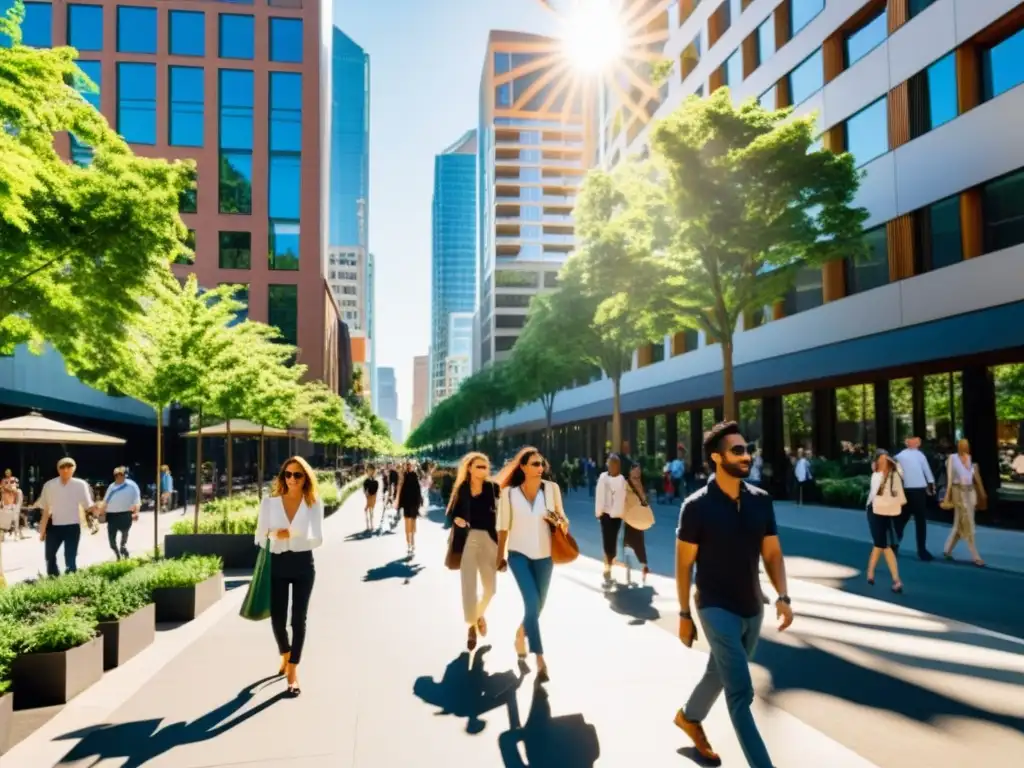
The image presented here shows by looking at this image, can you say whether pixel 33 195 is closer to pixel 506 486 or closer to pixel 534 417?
pixel 506 486

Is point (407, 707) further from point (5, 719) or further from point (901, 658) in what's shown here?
point (901, 658)

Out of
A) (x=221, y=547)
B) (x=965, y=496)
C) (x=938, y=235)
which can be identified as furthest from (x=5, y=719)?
(x=938, y=235)

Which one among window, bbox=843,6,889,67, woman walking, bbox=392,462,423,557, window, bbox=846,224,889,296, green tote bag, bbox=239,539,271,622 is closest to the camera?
green tote bag, bbox=239,539,271,622

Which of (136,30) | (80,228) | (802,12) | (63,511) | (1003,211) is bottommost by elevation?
(63,511)

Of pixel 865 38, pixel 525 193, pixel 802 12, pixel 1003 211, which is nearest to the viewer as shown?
pixel 1003 211

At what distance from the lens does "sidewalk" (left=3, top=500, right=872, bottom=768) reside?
484 cm

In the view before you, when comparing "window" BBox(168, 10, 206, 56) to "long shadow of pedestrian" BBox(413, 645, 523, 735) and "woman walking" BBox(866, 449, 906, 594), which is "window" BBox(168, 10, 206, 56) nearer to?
"woman walking" BBox(866, 449, 906, 594)

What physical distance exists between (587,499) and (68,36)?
43.0 m

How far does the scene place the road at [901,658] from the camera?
5082mm

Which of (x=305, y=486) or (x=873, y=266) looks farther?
(x=873, y=266)

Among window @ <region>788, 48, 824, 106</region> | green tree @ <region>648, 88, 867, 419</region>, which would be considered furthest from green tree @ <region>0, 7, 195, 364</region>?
window @ <region>788, 48, 824, 106</region>

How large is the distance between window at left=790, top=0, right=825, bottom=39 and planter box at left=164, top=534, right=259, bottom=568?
25415 millimetres

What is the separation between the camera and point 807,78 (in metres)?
28.6

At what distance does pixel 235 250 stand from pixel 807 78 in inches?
1427
